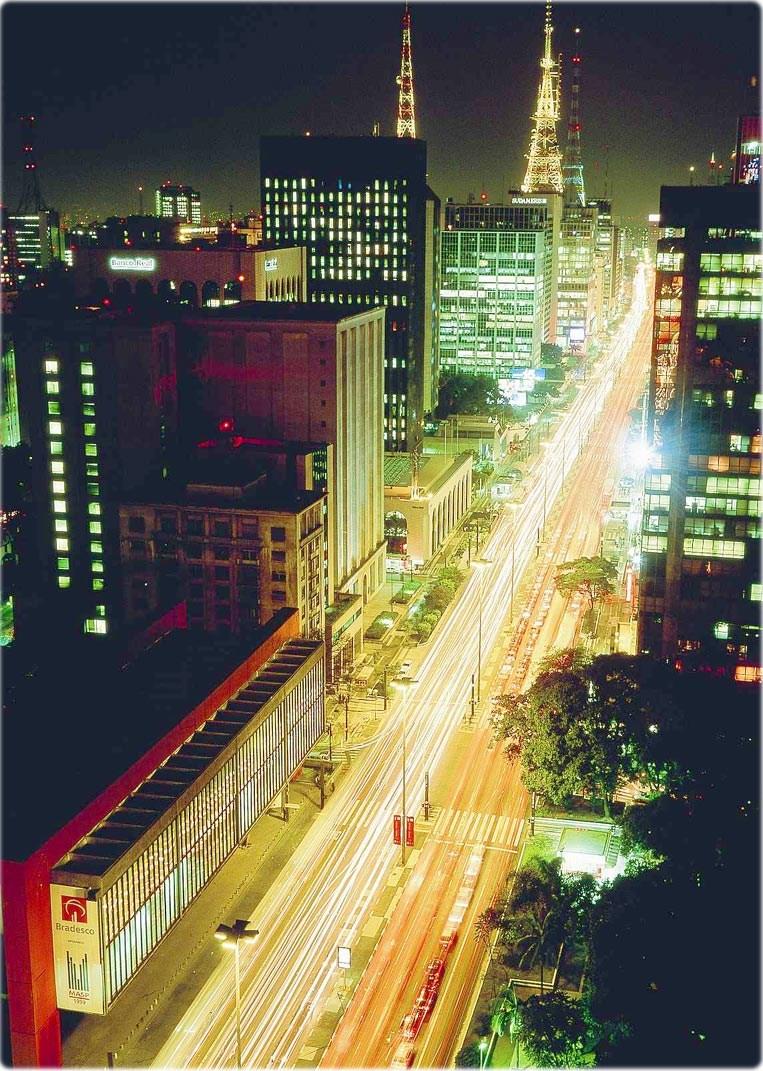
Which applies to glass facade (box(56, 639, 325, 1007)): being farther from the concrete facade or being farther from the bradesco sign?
the concrete facade

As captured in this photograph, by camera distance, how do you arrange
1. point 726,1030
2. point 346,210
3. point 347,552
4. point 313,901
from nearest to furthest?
point 726,1030
point 313,901
point 347,552
point 346,210

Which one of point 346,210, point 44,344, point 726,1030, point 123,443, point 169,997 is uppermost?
point 346,210

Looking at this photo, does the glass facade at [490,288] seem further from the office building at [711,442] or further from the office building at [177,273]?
the office building at [711,442]

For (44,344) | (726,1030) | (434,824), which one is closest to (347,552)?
(44,344)

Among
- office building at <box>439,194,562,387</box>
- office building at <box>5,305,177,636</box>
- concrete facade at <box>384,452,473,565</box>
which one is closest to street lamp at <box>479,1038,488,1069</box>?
office building at <box>5,305,177,636</box>

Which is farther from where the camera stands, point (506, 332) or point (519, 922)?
point (506, 332)

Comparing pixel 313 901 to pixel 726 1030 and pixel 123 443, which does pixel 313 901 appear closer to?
pixel 726 1030
